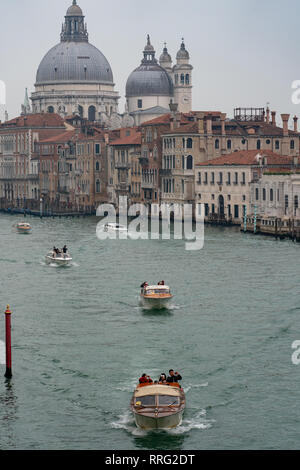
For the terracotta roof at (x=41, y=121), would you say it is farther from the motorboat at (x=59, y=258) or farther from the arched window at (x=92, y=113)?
the motorboat at (x=59, y=258)

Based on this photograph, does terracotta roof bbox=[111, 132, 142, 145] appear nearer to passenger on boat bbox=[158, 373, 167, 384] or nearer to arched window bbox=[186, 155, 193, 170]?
arched window bbox=[186, 155, 193, 170]

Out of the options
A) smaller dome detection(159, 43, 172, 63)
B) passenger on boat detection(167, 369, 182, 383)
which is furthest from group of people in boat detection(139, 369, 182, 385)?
smaller dome detection(159, 43, 172, 63)

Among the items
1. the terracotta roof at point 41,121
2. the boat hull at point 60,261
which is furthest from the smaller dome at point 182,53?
the boat hull at point 60,261

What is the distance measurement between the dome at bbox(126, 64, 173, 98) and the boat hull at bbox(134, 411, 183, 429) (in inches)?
5660

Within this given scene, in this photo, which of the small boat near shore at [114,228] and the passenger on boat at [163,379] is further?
the small boat near shore at [114,228]

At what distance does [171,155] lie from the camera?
10950 centimetres

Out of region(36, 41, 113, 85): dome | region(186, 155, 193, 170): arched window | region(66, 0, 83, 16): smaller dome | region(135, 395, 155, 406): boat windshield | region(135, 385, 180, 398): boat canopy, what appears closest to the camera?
region(135, 395, 155, 406): boat windshield

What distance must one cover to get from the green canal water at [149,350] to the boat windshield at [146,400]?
0.60 meters

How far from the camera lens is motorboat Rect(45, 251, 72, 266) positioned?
64875mm

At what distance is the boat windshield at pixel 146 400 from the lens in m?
31.8

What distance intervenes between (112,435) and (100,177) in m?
100

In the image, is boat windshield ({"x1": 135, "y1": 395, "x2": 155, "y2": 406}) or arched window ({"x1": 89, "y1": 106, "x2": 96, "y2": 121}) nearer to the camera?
boat windshield ({"x1": 135, "y1": 395, "x2": 155, "y2": 406})

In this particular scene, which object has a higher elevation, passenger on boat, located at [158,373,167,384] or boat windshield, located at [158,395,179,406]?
passenger on boat, located at [158,373,167,384]
